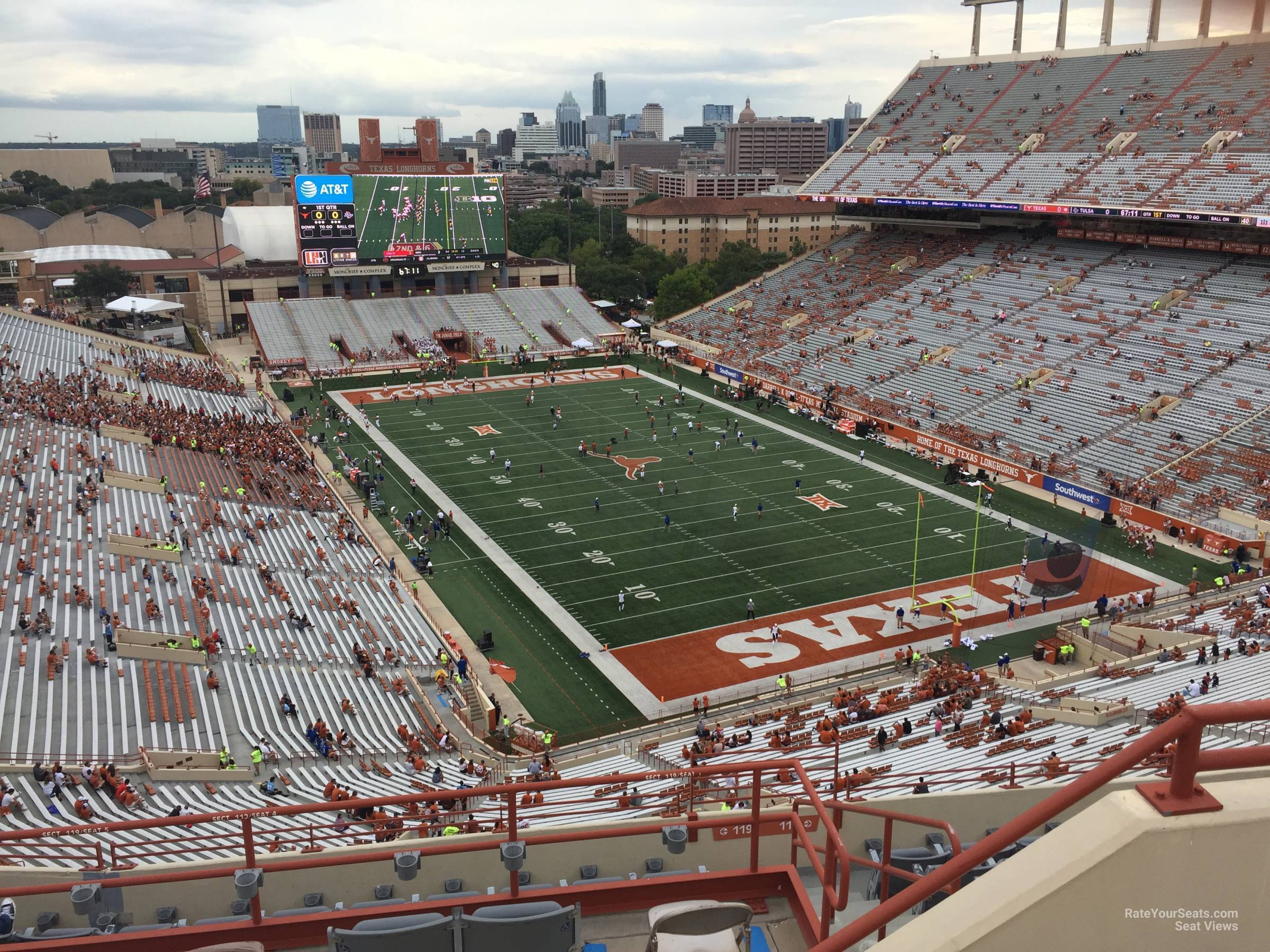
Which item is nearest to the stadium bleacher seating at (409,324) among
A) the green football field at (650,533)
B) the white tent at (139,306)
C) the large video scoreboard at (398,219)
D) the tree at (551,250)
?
the large video scoreboard at (398,219)

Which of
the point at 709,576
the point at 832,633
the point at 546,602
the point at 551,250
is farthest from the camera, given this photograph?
the point at 551,250

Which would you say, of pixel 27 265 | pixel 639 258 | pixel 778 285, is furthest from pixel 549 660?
pixel 639 258

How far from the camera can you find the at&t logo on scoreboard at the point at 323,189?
58.4 meters

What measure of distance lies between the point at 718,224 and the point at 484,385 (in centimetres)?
5265

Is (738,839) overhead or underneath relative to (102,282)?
overhead

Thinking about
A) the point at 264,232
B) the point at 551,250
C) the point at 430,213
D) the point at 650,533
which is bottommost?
the point at 650,533

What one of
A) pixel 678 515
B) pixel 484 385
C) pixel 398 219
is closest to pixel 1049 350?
pixel 678 515

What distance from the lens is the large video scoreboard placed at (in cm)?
5938

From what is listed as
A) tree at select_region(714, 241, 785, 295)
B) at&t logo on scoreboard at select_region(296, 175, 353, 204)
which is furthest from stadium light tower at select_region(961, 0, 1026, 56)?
at&t logo on scoreboard at select_region(296, 175, 353, 204)

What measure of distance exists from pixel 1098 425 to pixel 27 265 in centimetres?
6300

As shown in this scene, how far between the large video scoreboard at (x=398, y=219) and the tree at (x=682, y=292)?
11.2 metres

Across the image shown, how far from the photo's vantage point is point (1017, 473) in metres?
36.2

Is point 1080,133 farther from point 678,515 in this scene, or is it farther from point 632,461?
point 678,515

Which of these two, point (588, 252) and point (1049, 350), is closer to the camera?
point (1049, 350)
